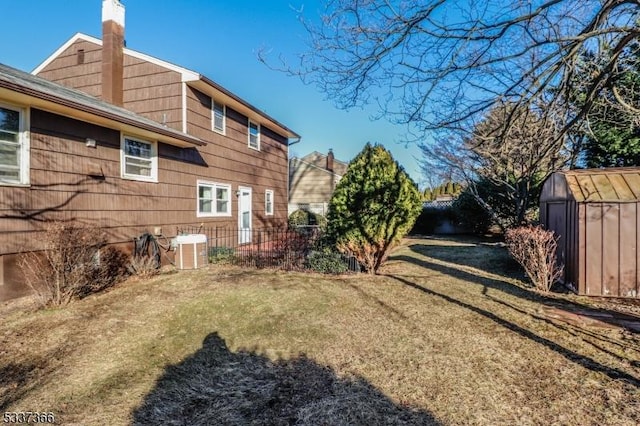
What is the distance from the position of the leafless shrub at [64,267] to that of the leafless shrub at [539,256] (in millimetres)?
8279

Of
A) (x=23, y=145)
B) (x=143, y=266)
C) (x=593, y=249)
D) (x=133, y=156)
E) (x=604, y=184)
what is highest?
(x=133, y=156)

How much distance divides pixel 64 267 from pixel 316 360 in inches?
179

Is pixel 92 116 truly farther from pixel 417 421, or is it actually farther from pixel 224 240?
pixel 417 421

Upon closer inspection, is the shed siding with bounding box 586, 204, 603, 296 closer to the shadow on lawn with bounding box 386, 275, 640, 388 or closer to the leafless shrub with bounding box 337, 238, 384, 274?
the shadow on lawn with bounding box 386, 275, 640, 388

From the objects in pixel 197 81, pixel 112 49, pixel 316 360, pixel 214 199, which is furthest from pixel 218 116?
pixel 316 360

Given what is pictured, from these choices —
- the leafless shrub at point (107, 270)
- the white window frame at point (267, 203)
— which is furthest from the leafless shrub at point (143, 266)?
the white window frame at point (267, 203)

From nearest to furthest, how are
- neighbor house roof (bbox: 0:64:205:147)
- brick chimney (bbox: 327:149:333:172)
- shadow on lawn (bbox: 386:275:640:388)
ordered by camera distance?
1. shadow on lawn (bbox: 386:275:640:388)
2. neighbor house roof (bbox: 0:64:205:147)
3. brick chimney (bbox: 327:149:333:172)

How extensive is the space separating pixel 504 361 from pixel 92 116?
317 inches

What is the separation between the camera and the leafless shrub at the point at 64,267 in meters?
5.51

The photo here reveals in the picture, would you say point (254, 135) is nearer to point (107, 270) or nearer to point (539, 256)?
point (107, 270)

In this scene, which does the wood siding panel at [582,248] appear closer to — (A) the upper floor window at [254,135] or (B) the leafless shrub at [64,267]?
(B) the leafless shrub at [64,267]

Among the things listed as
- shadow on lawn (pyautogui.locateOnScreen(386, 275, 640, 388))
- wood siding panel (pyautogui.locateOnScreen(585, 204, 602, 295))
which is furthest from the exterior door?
wood siding panel (pyautogui.locateOnScreen(585, 204, 602, 295))

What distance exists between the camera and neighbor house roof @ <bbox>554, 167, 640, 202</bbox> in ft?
20.0

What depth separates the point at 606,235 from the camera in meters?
6.05
